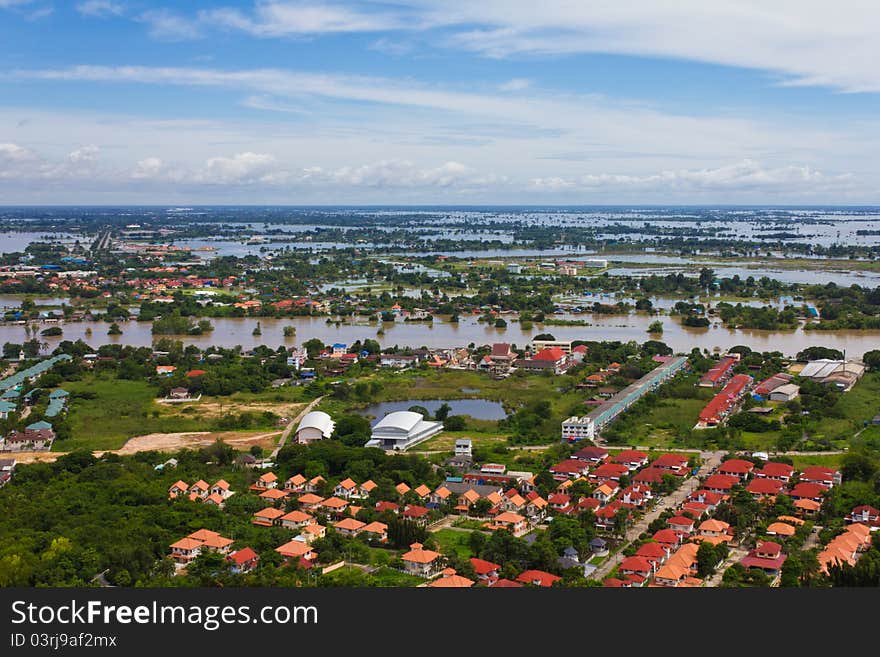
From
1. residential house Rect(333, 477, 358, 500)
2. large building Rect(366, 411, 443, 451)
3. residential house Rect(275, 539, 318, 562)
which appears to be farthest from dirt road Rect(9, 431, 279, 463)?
residential house Rect(275, 539, 318, 562)

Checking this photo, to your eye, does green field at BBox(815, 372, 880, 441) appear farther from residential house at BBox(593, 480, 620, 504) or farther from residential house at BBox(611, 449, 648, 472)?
residential house at BBox(593, 480, 620, 504)

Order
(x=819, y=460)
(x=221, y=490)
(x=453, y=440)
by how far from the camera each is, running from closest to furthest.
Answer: (x=221, y=490) → (x=819, y=460) → (x=453, y=440)

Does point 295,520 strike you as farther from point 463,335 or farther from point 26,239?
point 26,239

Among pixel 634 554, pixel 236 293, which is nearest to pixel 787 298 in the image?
pixel 236 293

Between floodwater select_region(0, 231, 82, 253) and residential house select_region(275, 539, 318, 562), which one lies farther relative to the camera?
floodwater select_region(0, 231, 82, 253)

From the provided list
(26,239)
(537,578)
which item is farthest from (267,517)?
(26,239)
